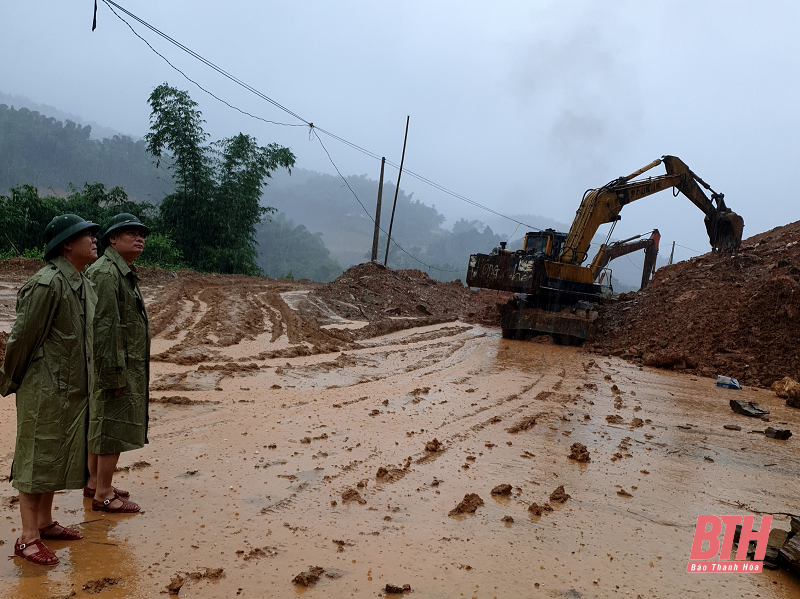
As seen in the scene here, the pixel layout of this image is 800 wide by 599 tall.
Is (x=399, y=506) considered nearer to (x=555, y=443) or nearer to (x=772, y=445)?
(x=555, y=443)

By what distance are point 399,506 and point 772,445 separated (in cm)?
466

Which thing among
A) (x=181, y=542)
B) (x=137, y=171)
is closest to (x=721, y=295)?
(x=181, y=542)

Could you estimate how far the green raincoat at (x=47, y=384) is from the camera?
2.74m

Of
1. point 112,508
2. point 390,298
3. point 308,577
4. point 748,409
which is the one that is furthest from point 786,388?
point 390,298

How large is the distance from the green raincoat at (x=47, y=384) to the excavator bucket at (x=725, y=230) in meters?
18.2

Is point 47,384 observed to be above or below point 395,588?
above

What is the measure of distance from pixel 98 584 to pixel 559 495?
9.95 feet

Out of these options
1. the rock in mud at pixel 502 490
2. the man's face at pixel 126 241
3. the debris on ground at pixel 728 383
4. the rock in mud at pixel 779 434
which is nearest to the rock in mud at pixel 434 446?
the rock in mud at pixel 502 490

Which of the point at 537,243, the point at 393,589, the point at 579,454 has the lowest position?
the point at 393,589

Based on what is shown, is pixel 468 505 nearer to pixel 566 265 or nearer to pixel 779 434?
pixel 779 434

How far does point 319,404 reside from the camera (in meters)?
6.44

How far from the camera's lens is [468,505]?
12.5 ft

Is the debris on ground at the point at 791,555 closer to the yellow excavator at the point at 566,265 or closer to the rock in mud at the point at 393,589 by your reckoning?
the rock in mud at the point at 393,589

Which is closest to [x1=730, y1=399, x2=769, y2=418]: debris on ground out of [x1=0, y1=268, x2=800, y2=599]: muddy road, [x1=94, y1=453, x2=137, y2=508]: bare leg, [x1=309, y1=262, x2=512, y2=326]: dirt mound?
[x1=0, y1=268, x2=800, y2=599]: muddy road
